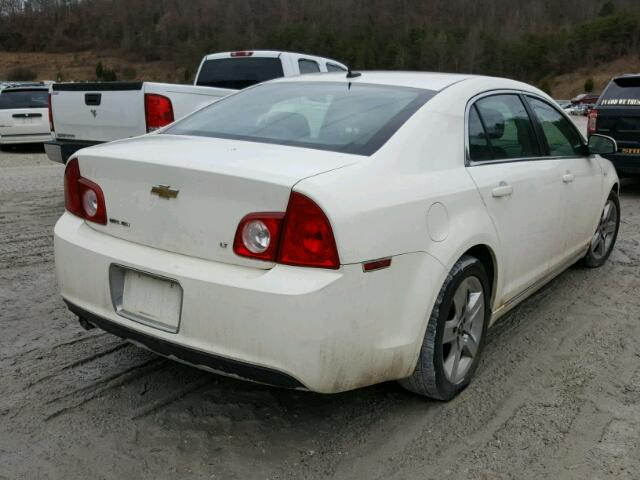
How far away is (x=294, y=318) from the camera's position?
8.05 feet

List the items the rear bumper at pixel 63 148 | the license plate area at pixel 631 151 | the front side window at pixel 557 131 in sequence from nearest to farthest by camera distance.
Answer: the front side window at pixel 557 131 → the rear bumper at pixel 63 148 → the license plate area at pixel 631 151

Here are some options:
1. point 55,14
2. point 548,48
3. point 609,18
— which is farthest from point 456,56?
point 55,14

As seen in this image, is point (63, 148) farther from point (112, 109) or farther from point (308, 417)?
point (308, 417)

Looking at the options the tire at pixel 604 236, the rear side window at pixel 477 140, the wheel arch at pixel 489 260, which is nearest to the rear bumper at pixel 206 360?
the wheel arch at pixel 489 260

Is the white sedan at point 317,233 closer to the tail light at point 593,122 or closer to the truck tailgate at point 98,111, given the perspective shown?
the truck tailgate at point 98,111

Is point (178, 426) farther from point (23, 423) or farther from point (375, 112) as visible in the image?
point (375, 112)

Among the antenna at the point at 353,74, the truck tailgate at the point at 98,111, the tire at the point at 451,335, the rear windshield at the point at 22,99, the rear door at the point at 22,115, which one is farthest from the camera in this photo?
the rear windshield at the point at 22,99

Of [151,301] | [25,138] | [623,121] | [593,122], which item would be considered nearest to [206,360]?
[151,301]

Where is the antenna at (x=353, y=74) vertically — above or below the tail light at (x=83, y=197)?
above

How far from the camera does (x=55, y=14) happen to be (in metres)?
146

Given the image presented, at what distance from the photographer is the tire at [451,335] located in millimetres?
2961

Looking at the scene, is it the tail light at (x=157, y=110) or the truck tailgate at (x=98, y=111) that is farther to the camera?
the truck tailgate at (x=98, y=111)

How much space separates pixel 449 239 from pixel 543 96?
79.6 inches

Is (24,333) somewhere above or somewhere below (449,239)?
below
